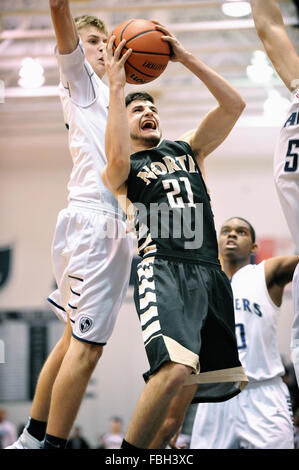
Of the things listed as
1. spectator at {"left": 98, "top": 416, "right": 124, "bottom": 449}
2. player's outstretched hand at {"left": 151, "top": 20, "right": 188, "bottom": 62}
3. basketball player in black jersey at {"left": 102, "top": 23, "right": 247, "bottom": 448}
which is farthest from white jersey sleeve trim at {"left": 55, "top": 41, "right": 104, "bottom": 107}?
spectator at {"left": 98, "top": 416, "right": 124, "bottom": 449}

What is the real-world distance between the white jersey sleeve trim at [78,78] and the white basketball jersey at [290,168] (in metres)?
1.31

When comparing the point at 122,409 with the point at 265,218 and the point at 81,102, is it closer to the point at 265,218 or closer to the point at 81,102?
the point at 265,218

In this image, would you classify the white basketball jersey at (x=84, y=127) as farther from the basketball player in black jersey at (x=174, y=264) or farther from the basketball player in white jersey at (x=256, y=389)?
the basketball player in white jersey at (x=256, y=389)

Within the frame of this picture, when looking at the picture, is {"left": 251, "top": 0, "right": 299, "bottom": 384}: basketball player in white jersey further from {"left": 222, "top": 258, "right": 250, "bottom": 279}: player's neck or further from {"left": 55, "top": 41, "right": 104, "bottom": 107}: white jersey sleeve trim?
{"left": 222, "top": 258, "right": 250, "bottom": 279}: player's neck

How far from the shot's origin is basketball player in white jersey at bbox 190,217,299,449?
4.84m

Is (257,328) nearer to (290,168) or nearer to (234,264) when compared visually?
(234,264)

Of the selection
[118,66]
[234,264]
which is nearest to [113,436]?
[234,264]

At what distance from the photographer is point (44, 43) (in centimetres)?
1084

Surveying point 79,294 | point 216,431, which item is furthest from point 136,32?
point 216,431

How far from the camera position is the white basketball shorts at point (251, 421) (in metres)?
4.80

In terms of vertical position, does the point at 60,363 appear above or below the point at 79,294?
below
